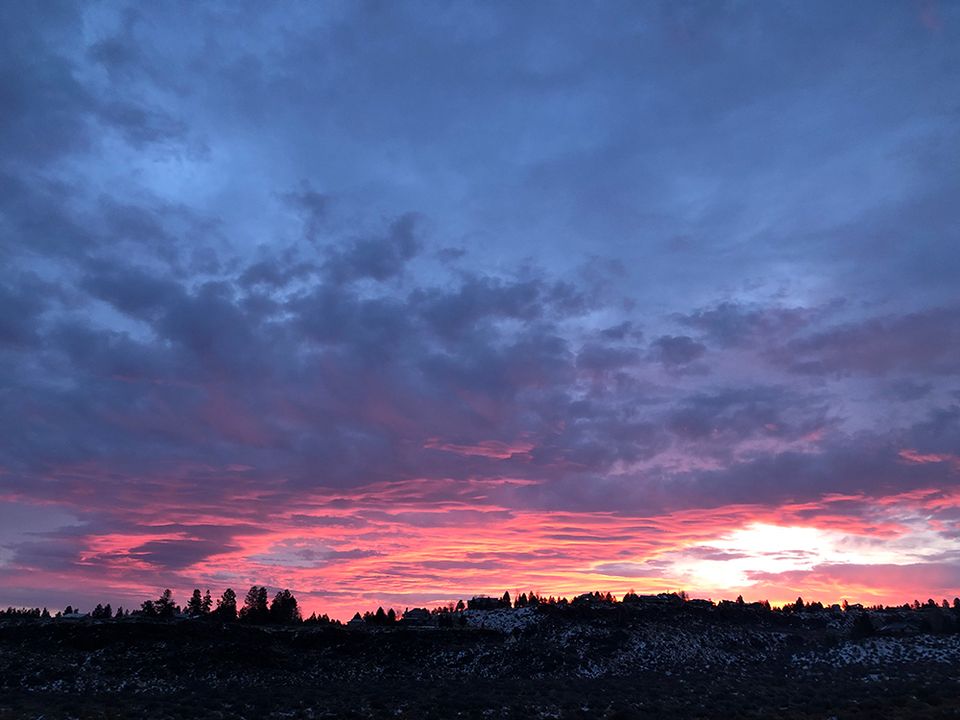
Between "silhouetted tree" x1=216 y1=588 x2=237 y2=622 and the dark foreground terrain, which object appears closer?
the dark foreground terrain

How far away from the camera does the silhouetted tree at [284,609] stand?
374ft

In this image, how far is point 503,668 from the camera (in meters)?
74.6

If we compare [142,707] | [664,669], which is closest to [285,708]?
[142,707]

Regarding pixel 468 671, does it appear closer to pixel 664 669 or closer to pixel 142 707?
pixel 664 669

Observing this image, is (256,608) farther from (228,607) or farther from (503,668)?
(503,668)

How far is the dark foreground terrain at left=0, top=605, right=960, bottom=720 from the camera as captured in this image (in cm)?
5038

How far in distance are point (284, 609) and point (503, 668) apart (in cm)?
5683

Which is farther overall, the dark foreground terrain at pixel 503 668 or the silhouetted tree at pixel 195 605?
the silhouetted tree at pixel 195 605

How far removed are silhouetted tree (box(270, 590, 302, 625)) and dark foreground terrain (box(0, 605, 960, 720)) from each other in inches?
1108

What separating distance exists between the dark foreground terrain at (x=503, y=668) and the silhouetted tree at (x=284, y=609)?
28150 millimetres

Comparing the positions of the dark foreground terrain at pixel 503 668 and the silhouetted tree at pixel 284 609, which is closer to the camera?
the dark foreground terrain at pixel 503 668

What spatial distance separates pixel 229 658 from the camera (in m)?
72.8

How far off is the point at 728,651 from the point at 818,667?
35.8ft

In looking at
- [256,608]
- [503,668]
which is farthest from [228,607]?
[503,668]
